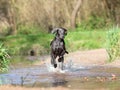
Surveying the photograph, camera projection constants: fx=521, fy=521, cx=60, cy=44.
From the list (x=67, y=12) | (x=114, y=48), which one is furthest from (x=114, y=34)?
(x=67, y=12)

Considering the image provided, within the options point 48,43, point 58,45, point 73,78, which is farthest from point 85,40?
point 73,78

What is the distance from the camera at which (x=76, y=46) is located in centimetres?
2912

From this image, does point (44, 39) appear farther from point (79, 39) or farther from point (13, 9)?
point (13, 9)

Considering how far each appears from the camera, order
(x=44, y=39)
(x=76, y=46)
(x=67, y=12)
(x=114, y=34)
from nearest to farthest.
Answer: (x=114, y=34) < (x=76, y=46) < (x=44, y=39) < (x=67, y=12)

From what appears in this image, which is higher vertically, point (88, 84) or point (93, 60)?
point (88, 84)

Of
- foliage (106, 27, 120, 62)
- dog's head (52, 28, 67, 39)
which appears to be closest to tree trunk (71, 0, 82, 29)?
foliage (106, 27, 120, 62)

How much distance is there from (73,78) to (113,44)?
4.92 m

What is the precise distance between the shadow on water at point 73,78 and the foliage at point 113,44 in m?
1.42

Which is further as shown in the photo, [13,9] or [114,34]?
[13,9]

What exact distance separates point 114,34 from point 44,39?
1213 centimetres

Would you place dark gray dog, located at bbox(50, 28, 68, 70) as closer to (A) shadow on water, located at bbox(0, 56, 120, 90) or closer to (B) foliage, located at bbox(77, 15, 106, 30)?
(A) shadow on water, located at bbox(0, 56, 120, 90)

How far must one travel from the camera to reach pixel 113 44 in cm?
1986

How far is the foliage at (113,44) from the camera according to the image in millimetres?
19781

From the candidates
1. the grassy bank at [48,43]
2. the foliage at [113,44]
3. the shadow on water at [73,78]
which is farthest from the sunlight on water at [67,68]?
the grassy bank at [48,43]
